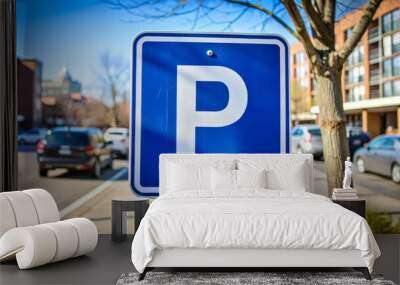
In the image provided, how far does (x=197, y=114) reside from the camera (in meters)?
5.45

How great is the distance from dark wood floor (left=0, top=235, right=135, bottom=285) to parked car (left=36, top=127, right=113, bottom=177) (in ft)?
5.66

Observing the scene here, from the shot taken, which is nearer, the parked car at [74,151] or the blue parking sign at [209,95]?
the blue parking sign at [209,95]

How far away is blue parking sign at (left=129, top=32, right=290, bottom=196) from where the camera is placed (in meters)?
5.41

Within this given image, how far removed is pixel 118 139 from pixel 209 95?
6.92ft

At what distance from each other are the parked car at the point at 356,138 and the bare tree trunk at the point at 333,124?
90 centimetres

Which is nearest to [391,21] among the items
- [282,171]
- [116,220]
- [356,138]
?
[356,138]

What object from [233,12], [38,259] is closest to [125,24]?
[233,12]

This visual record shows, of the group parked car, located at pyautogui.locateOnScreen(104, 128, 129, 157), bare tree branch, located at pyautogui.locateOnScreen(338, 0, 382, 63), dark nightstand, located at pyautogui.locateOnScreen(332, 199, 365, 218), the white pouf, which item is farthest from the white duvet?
parked car, located at pyautogui.locateOnScreen(104, 128, 129, 157)

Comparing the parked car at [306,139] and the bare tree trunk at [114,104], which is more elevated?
the bare tree trunk at [114,104]

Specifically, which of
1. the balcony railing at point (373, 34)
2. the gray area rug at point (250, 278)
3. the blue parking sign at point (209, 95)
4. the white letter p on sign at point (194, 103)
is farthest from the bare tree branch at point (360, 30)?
the gray area rug at point (250, 278)

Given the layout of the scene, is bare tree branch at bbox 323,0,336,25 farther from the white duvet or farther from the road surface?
the road surface

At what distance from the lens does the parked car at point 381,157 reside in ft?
22.8

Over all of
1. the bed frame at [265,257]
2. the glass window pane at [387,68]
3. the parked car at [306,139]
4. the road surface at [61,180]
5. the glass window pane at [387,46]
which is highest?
the glass window pane at [387,46]

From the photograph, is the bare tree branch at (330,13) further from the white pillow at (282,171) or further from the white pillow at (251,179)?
the white pillow at (251,179)
